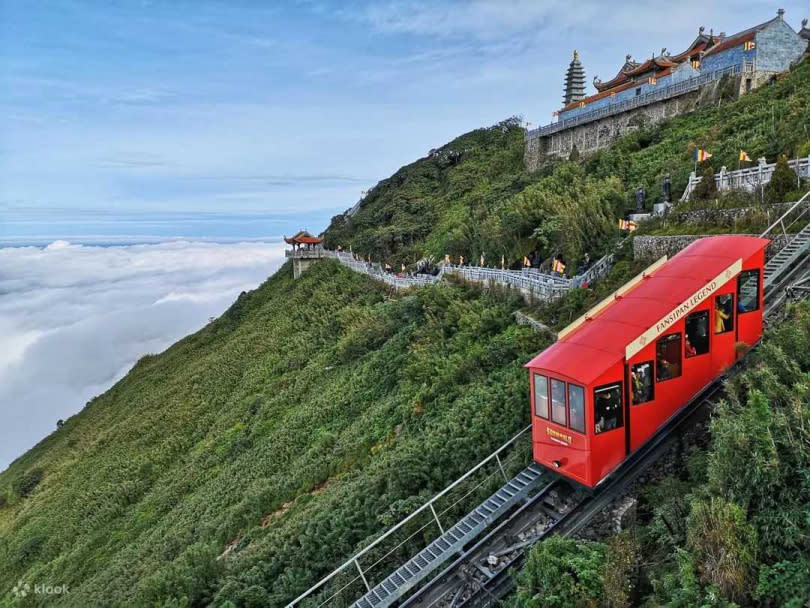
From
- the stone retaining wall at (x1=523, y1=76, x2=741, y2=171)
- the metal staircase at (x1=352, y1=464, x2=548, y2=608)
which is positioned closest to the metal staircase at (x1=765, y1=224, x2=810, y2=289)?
the metal staircase at (x1=352, y1=464, x2=548, y2=608)

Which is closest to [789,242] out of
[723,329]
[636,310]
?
[723,329]

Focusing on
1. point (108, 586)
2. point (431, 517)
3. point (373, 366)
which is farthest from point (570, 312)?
point (108, 586)

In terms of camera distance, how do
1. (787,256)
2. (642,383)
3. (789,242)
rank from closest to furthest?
(642,383), (787,256), (789,242)

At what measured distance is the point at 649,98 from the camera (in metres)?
33.8

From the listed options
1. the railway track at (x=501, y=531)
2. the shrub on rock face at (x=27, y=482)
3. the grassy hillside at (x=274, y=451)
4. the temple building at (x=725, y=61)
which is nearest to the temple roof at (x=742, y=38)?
the temple building at (x=725, y=61)

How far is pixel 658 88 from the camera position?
110 ft

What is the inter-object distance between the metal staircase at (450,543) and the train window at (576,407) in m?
1.44

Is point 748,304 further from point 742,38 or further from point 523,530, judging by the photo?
point 742,38

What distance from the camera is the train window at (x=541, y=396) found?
8903 millimetres

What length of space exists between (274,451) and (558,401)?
1493 cm

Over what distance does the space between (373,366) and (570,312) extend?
373 inches

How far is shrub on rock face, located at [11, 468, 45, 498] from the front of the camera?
109 ft

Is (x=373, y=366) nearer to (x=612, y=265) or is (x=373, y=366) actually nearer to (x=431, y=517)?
(x=612, y=265)

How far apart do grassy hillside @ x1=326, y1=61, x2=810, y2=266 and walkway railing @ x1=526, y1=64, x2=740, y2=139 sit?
7.60 ft
